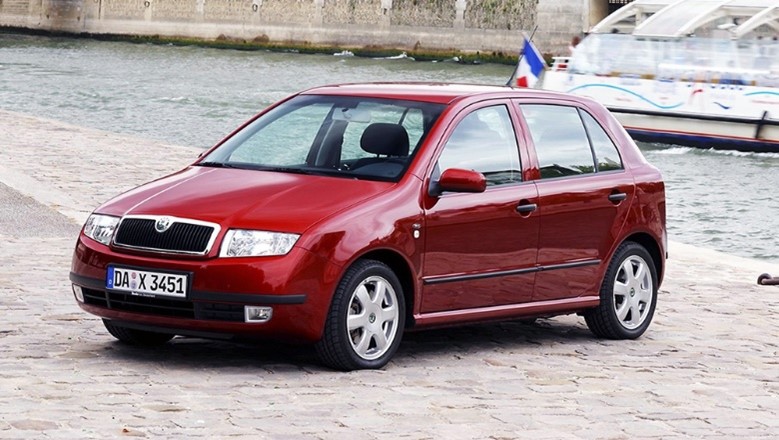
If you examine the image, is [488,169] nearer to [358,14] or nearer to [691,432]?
[691,432]

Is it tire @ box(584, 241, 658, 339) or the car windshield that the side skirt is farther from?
the car windshield

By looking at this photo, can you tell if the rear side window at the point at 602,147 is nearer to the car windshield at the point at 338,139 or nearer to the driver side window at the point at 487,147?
the driver side window at the point at 487,147

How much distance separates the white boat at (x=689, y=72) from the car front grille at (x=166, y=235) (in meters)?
28.8

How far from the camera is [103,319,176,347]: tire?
7.06m

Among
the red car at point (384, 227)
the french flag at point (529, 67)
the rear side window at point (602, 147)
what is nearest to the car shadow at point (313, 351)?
the red car at point (384, 227)

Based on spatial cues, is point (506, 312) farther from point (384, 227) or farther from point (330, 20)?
point (330, 20)

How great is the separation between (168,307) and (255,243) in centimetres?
44

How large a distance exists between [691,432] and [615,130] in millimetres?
2798

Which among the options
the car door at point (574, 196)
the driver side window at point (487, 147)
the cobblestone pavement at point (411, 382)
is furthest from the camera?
the car door at point (574, 196)

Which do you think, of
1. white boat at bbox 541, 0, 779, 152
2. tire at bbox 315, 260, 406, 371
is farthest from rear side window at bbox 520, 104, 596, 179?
white boat at bbox 541, 0, 779, 152

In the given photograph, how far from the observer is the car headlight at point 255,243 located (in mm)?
6320

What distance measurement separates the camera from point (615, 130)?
8.30 metres

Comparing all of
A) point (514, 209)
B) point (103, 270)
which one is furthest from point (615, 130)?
point (103, 270)

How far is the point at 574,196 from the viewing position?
774 cm
